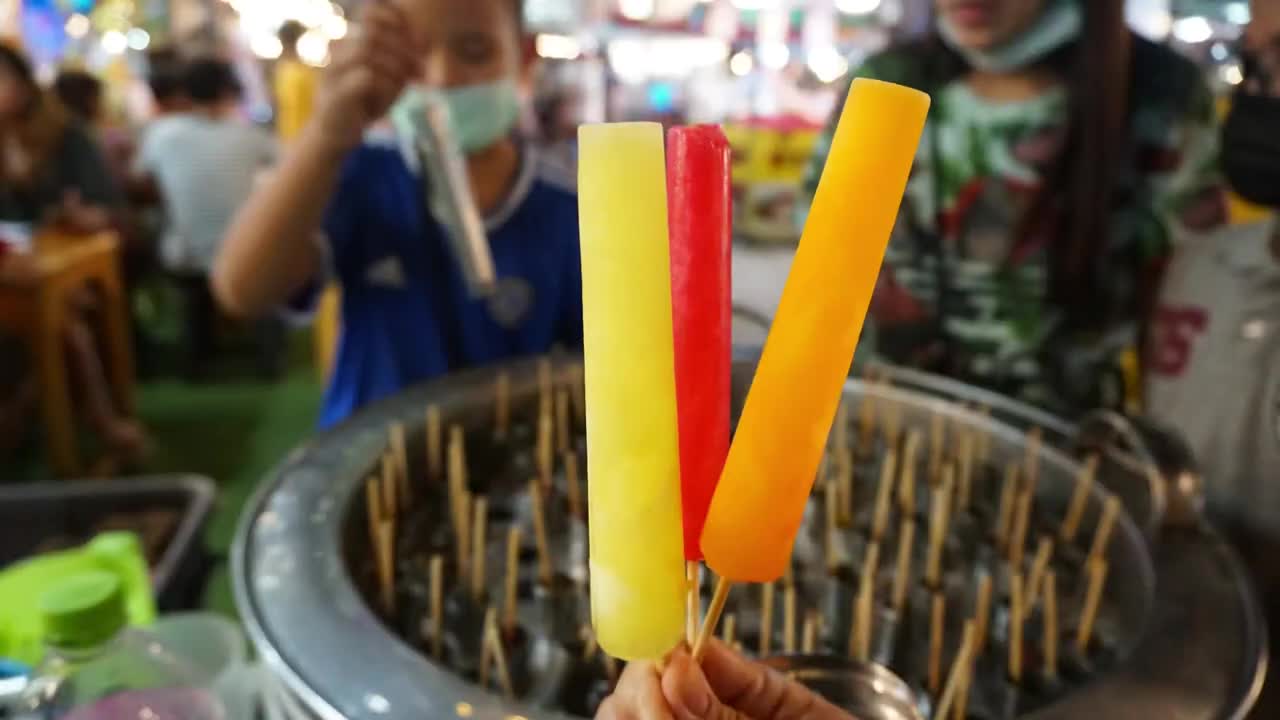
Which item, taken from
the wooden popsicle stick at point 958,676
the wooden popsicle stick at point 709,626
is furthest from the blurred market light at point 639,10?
the wooden popsicle stick at point 709,626

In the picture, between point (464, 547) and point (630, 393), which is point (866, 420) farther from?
point (630, 393)

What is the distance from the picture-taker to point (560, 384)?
1.26m

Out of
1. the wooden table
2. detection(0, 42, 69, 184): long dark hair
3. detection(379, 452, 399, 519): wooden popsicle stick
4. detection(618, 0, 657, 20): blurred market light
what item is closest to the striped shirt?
detection(0, 42, 69, 184): long dark hair

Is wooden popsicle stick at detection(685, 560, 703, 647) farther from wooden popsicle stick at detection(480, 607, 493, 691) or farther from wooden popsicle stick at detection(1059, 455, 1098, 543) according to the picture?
wooden popsicle stick at detection(1059, 455, 1098, 543)

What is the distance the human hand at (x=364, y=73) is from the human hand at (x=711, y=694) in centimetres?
90

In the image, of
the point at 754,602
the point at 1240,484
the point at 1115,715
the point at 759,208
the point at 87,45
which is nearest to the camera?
the point at 1115,715

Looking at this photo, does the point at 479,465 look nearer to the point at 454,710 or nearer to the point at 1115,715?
the point at 454,710

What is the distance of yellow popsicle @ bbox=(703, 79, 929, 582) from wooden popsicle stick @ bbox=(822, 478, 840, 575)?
1.64ft

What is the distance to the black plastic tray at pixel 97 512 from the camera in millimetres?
1312

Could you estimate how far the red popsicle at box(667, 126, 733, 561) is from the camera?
44 centimetres

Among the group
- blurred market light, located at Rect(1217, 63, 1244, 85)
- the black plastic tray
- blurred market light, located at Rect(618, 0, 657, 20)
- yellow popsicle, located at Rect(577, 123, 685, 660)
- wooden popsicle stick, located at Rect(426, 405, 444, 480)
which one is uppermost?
blurred market light, located at Rect(618, 0, 657, 20)

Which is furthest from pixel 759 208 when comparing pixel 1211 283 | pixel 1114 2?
pixel 1211 283

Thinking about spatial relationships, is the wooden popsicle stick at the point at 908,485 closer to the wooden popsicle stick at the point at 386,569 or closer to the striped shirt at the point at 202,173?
the wooden popsicle stick at the point at 386,569

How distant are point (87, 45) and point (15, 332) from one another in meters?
4.85
